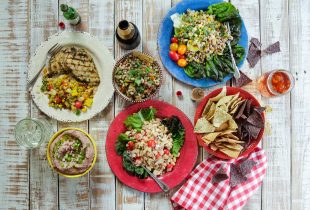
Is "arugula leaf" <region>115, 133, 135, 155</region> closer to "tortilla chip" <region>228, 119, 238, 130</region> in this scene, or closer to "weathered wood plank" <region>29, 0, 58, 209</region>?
"weathered wood plank" <region>29, 0, 58, 209</region>

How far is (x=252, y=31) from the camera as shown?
2.42 meters

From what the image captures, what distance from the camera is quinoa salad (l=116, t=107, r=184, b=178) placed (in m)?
2.25

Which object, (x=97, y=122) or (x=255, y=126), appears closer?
(x=255, y=126)

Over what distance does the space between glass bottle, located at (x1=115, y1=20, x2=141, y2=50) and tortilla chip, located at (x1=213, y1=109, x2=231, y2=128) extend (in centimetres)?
61

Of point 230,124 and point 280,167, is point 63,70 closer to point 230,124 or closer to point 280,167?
point 230,124

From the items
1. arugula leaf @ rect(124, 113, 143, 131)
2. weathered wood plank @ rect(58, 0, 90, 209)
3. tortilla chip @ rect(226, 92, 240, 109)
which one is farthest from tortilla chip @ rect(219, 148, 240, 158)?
weathered wood plank @ rect(58, 0, 90, 209)

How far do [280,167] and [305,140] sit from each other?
0.72 ft

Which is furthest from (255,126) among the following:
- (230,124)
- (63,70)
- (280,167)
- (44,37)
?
(44,37)

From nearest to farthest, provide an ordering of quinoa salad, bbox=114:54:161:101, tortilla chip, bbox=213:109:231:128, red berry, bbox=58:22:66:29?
tortilla chip, bbox=213:109:231:128, quinoa salad, bbox=114:54:161:101, red berry, bbox=58:22:66:29

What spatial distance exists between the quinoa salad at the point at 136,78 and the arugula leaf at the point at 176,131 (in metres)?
0.19

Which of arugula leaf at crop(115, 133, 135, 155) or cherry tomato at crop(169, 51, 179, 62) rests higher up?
cherry tomato at crop(169, 51, 179, 62)

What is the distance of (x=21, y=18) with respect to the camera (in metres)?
2.42

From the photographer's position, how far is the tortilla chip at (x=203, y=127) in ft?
7.08

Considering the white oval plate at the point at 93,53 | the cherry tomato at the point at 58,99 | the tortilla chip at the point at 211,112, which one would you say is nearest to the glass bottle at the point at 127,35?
the white oval plate at the point at 93,53
